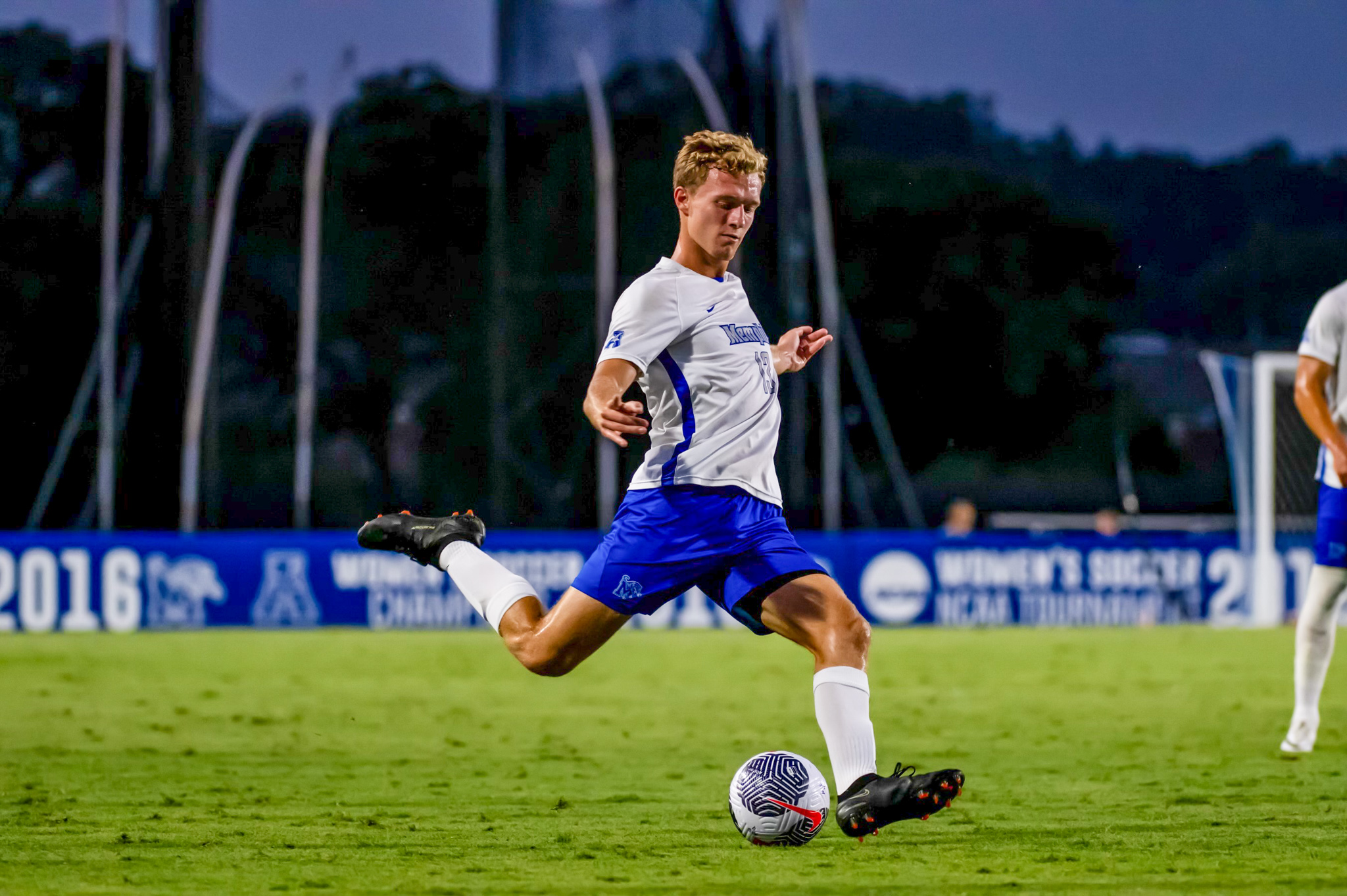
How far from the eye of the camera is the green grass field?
208 inches

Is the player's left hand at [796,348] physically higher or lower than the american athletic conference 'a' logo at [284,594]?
higher

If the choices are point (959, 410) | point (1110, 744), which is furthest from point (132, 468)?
point (959, 410)

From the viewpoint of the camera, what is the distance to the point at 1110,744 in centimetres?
898

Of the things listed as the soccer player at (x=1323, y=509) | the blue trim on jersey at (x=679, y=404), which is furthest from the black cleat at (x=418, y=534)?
the soccer player at (x=1323, y=509)

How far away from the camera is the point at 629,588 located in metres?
5.72

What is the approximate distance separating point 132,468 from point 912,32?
84.6 ft

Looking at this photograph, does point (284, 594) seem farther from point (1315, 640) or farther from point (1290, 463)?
point (1315, 640)

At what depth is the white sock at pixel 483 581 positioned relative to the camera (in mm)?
6227

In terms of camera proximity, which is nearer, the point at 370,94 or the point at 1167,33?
the point at 370,94

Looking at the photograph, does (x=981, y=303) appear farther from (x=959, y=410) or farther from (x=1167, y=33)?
(x=1167, y=33)

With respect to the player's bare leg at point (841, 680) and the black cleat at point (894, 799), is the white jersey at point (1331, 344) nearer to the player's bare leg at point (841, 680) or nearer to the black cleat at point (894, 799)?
the player's bare leg at point (841, 680)

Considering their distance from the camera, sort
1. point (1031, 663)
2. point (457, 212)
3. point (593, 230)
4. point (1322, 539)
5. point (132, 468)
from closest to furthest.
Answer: point (1322, 539)
point (1031, 663)
point (132, 468)
point (593, 230)
point (457, 212)

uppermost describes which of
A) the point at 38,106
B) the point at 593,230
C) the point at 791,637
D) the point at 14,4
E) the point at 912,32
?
the point at 912,32

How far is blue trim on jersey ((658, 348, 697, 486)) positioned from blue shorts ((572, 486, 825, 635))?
0.18 ft
